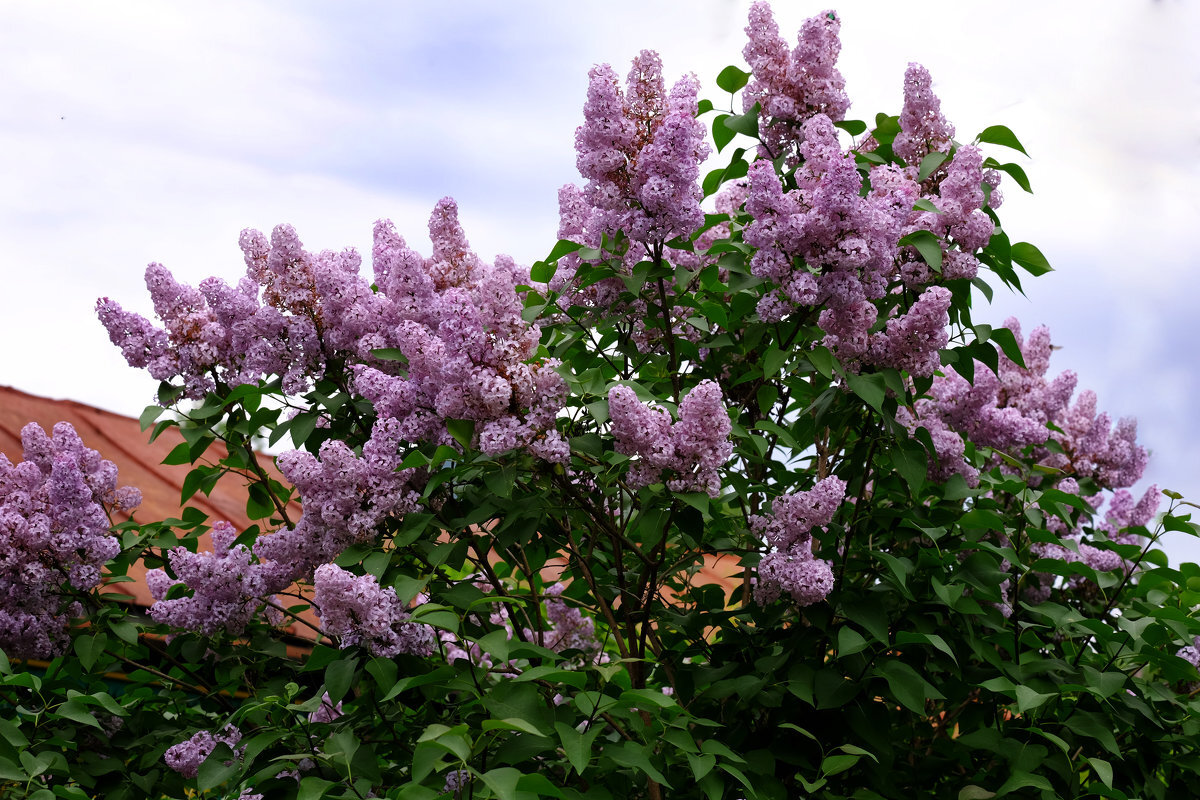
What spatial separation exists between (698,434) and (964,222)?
39.3 inches

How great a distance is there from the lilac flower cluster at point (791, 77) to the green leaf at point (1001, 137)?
0.40 meters

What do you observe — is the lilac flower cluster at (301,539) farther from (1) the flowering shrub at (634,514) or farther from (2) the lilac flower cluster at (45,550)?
(2) the lilac flower cluster at (45,550)

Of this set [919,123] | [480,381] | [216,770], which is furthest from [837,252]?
[216,770]

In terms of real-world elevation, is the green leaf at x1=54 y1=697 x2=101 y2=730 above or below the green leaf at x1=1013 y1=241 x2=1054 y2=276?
below

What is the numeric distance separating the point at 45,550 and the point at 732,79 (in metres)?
2.60

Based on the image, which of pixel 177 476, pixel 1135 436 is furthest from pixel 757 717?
pixel 177 476

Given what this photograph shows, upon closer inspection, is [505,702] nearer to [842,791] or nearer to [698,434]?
[698,434]

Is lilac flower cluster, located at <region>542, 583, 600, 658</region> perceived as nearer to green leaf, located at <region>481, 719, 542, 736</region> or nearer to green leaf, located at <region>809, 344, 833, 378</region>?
green leaf, located at <region>809, 344, 833, 378</region>

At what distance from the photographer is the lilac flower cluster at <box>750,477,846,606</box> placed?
269 cm

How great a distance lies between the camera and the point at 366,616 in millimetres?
2684

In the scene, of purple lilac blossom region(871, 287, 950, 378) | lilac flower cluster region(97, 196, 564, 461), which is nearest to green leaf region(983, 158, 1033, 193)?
purple lilac blossom region(871, 287, 950, 378)

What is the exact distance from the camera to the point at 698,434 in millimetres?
2488

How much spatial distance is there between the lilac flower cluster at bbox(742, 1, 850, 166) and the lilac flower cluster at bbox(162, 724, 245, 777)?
2281 millimetres

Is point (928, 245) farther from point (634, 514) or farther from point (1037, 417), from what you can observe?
point (1037, 417)
